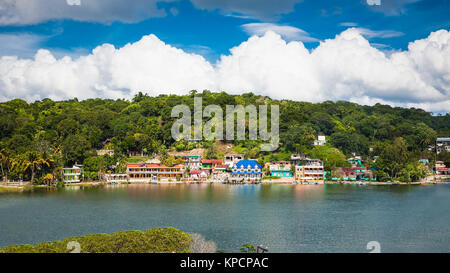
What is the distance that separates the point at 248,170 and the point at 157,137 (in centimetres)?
1378

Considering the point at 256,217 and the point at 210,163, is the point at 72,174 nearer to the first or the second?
the point at 210,163

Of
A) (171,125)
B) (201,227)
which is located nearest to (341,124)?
(171,125)

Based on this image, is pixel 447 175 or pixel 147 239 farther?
pixel 447 175

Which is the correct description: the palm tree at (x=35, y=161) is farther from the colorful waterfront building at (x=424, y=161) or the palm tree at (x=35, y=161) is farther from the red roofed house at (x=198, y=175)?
the colorful waterfront building at (x=424, y=161)

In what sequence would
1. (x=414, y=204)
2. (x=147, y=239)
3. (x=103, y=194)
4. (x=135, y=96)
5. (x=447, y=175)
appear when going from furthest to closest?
(x=135, y=96), (x=447, y=175), (x=103, y=194), (x=414, y=204), (x=147, y=239)

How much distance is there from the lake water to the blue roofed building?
819 cm

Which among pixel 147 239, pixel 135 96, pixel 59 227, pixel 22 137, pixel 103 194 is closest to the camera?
pixel 147 239

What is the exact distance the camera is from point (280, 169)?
37.1 meters

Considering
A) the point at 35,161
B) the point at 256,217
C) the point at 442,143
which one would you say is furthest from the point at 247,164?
the point at 442,143

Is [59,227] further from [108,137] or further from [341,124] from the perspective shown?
[341,124]

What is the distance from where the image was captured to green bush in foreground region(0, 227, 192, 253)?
992 centimetres

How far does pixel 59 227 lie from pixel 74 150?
70.8ft

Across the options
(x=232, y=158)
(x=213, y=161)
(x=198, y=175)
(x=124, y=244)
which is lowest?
(x=124, y=244)

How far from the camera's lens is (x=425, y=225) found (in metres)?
16.9
